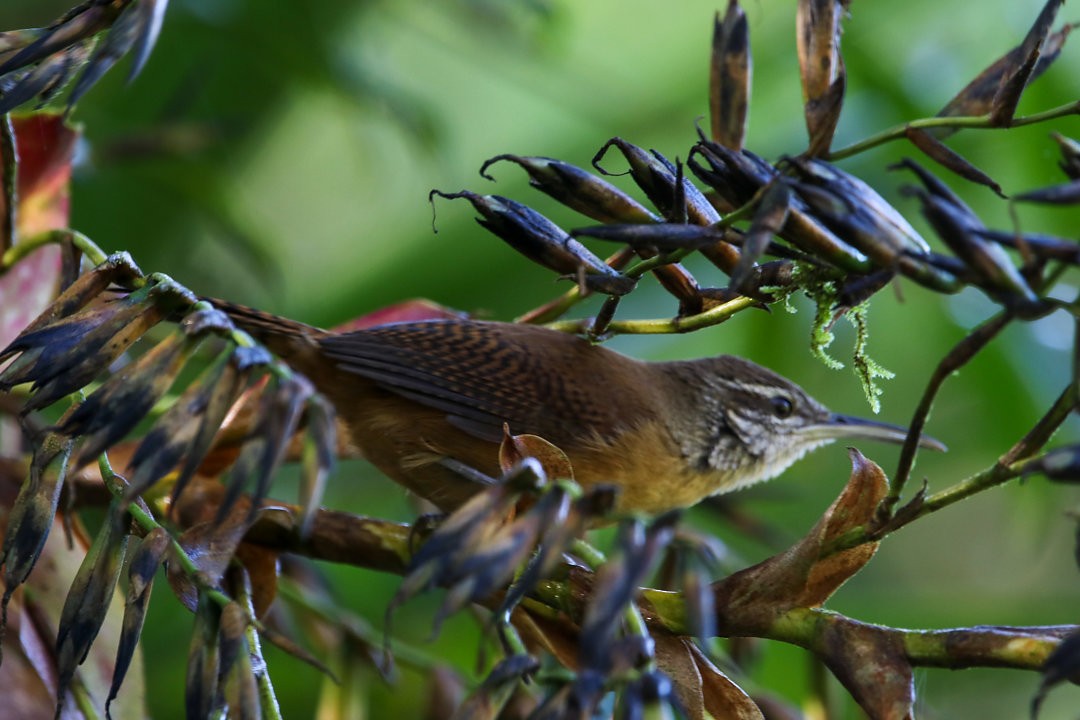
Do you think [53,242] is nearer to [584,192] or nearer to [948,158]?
[584,192]

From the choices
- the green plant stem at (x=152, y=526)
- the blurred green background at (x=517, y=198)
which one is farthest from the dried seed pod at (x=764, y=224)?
the blurred green background at (x=517, y=198)

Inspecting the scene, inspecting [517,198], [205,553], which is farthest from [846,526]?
[517,198]

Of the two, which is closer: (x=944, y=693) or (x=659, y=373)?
(x=659, y=373)

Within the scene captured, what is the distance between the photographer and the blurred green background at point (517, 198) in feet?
10.1

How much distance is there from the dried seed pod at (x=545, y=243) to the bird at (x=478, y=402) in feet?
2.89

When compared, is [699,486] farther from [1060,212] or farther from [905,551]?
[905,551]

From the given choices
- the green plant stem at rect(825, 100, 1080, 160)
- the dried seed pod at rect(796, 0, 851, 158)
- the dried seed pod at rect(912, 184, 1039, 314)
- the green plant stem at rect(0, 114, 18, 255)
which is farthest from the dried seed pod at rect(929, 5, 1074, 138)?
the green plant stem at rect(0, 114, 18, 255)

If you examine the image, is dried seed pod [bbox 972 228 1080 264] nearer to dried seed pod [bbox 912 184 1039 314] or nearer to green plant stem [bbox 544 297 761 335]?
dried seed pod [bbox 912 184 1039 314]

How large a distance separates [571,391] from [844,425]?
843mm

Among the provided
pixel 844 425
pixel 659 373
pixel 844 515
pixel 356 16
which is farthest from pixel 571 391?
pixel 356 16

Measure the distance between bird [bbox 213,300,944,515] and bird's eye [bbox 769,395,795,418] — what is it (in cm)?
28

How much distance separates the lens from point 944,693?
3.69 metres

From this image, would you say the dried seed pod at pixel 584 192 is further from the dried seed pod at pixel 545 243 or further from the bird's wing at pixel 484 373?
the bird's wing at pixel 484 373

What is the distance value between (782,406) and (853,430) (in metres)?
0.18
